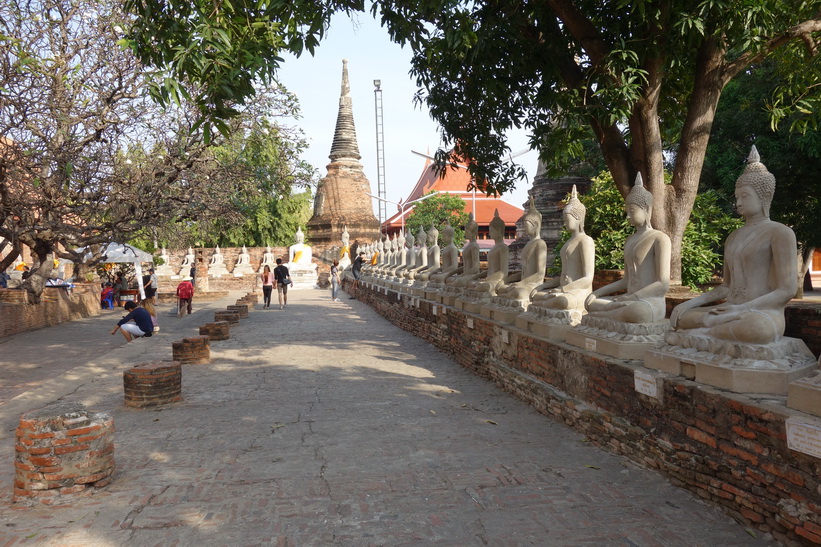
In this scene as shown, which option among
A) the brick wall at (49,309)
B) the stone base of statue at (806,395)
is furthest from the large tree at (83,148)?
the stone base of statue at (806,395)

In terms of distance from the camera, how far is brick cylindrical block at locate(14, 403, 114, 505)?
3.98 metres

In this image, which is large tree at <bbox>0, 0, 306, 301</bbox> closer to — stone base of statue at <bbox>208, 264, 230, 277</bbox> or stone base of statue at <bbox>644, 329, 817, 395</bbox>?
stone base of statue at <bbox>644, 329, 817, 395</bbox>

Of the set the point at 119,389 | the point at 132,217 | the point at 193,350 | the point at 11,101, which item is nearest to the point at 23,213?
the point at 132,217

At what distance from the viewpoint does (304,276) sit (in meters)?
34.4

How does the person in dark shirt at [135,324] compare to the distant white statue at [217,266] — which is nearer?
the person in dark shirt at [135,324]

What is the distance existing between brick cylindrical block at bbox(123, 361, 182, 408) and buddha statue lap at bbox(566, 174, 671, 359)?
4.18 meters

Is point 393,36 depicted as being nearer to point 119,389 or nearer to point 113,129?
point 119,389

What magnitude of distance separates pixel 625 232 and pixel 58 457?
9.26 meters

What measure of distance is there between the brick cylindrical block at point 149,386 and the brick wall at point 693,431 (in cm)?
375

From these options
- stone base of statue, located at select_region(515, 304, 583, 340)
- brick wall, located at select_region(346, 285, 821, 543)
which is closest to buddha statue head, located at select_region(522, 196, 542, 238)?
stone base of statue, located at select_region(515, 304, 583, 340)

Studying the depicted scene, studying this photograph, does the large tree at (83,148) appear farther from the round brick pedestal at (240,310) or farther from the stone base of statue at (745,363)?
the stone base of statue at (745,363)

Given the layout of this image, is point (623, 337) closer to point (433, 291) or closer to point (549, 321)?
point (549, 321)

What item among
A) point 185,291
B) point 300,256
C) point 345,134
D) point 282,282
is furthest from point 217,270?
point 185,291

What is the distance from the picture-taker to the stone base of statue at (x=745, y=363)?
3586 millimetres
